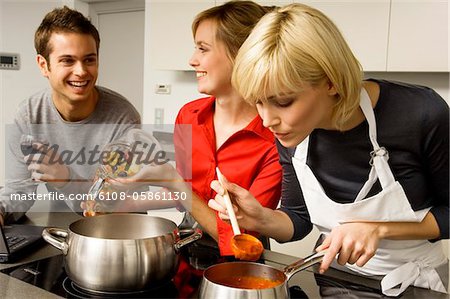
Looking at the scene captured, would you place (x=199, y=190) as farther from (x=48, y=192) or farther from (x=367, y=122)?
(x=367, y=122)

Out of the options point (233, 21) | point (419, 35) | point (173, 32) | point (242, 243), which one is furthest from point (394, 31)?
point (242, 243)

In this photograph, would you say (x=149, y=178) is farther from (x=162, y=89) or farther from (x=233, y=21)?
(x=162, y=89)

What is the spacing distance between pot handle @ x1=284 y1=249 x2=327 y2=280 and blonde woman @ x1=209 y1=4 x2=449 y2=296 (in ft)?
0.07

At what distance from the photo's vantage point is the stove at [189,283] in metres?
Result: 0.79

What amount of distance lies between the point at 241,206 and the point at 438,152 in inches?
16.8

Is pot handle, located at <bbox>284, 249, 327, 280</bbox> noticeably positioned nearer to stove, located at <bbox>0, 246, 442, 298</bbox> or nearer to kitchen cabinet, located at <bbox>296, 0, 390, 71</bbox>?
stove, located at <bbox>0, 246, 442, 298</bbox>

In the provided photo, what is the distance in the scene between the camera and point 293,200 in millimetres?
1144

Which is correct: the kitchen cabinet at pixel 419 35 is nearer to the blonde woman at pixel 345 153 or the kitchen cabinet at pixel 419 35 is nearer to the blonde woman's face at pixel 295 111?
the blonde woman at pixel 345 153

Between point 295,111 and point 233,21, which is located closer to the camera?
point 295,111

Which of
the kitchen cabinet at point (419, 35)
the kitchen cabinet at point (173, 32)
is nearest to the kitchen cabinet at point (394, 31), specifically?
the kitchen cabinet at point (419, 35)

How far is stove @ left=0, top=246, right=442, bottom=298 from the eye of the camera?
2.60 ft

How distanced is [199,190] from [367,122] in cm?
55

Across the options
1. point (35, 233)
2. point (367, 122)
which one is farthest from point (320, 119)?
point (35, 233)

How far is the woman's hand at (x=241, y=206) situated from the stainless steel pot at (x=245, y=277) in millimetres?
198
